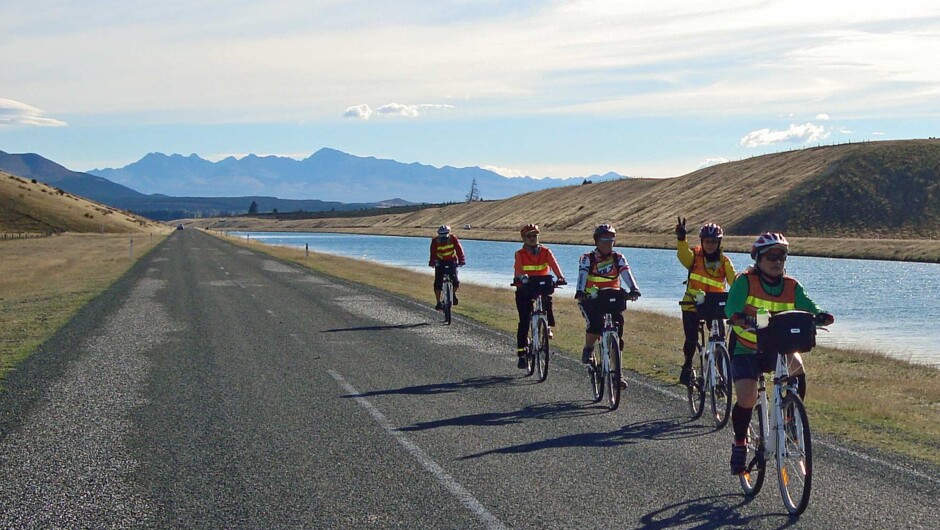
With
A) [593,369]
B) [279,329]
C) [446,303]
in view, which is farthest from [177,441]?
[446,303]

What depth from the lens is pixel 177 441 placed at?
9.19m

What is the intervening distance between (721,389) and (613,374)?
4.62 ft

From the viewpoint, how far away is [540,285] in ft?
43.7

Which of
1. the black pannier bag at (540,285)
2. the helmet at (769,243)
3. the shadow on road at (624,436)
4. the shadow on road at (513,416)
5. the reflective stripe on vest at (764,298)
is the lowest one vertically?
the shadow on road at (513,416)

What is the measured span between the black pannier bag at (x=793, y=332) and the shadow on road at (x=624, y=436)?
2.72 m

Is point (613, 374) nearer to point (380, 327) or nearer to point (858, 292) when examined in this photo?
point (380, 327)

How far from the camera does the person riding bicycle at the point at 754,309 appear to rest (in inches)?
282

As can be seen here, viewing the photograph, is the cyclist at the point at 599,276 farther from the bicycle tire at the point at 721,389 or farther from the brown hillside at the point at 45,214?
the brown hillside at the point at 45,214

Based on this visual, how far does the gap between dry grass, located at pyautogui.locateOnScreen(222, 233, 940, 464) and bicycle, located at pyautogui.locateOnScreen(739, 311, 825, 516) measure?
2794 mm

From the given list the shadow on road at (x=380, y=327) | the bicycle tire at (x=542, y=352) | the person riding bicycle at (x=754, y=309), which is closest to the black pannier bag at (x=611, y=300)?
the bicycle tire at (x=542, y=352)

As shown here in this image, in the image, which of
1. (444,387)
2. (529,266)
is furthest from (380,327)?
(444,387)

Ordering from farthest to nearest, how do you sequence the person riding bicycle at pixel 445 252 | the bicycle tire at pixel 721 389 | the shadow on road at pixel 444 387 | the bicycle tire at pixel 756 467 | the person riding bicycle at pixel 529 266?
the person riding bicycle at pixel 445 252
the person riding bicycle at pixel 529 266
the shadow on road at pixel 444 387
the bicycle tire at pixel 721 389
the bicycle tire at pixel 756 467

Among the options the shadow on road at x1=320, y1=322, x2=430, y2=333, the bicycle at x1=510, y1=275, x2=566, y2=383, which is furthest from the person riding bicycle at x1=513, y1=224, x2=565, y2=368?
the shadow on road at x1=320, y1=322, x2=430, y2=333

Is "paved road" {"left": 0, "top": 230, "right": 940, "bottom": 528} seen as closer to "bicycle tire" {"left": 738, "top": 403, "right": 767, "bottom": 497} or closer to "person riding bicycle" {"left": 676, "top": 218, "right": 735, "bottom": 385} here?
"bicycle tire" {"left": 738, "top": 403, "right": 767, "bottom": 497}
